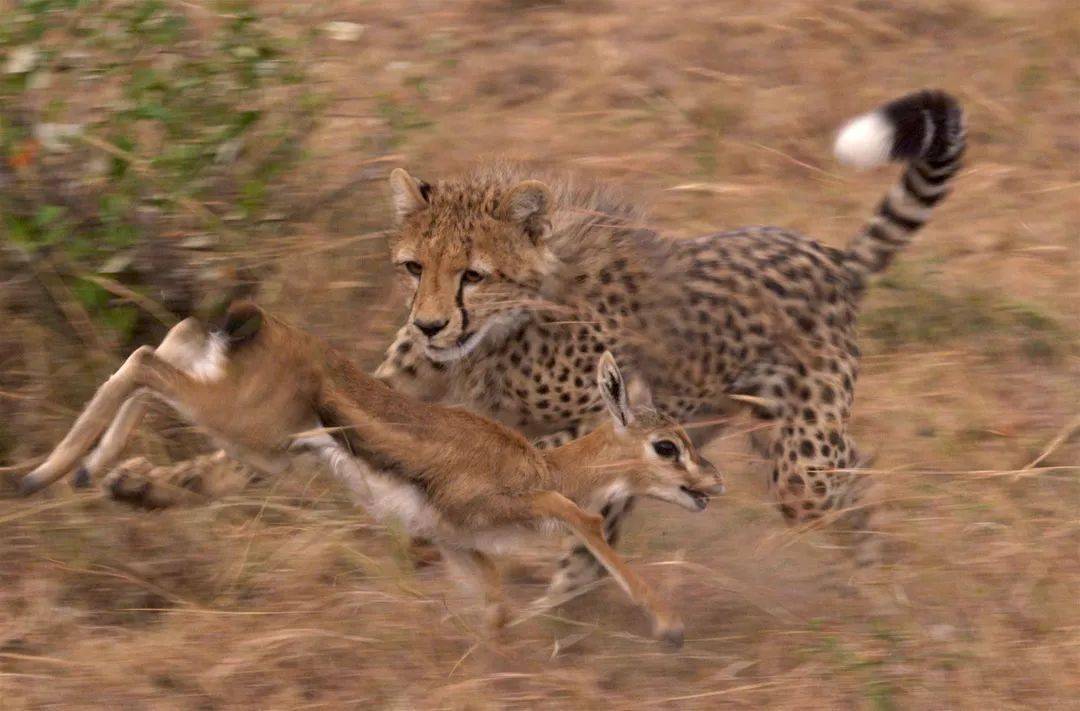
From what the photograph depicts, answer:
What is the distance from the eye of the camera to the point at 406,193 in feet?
16.5

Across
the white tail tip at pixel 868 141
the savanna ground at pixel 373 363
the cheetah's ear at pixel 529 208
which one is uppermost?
the white tail tip at pixel 868 141

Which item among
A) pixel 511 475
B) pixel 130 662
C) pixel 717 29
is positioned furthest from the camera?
pixel 717 29

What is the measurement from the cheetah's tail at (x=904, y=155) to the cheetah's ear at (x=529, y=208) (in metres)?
0.85

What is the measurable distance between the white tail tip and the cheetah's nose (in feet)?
4.03

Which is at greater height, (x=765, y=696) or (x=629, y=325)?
(x=629, y=325)

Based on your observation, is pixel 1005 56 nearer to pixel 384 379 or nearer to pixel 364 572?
pixel 384 379

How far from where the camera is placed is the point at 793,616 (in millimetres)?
4586

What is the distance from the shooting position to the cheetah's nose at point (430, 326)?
15.7ft

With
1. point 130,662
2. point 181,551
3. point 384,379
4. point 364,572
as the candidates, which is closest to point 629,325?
point 384,379

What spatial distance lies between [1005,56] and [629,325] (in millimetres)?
3312

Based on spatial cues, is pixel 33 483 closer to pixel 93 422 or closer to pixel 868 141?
pixel 93 422

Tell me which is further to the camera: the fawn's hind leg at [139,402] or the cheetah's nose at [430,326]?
the cheetah's nose at [430,326]

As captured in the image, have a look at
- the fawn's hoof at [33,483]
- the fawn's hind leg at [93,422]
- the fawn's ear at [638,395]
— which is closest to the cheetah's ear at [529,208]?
the fawn's ear at [638,395]

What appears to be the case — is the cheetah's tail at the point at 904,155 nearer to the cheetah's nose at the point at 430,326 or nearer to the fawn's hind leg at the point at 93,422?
the cheetah's nose at the point at 430,326
